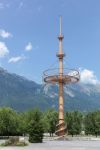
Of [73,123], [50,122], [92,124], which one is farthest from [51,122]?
[92,124]

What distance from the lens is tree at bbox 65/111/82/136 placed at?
13450 centimetres

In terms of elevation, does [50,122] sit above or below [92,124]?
above

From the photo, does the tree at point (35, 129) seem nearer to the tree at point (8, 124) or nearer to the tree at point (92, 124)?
the tree at point (8, 124)

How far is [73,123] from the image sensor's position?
135625 mm

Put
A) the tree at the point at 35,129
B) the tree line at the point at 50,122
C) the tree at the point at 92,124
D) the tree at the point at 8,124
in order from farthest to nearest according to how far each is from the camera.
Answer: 1. the tree at the point at 92,124
2. the tree line at the point at 50,122
3. the tree at the point at 8,124
4. the tree at the point at 35,129

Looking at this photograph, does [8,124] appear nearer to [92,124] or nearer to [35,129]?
[92,124]

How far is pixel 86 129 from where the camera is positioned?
457 ft

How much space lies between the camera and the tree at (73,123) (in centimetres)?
13450

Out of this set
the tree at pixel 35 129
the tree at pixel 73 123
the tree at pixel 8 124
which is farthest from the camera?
Result: the tree at pixel 73 123

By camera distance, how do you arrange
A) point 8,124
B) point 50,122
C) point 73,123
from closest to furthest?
point 8,124 → point 50,122 → point 73,123

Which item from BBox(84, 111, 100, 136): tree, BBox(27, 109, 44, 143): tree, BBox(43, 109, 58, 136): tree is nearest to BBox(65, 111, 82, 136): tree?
BBox(84, 111, 100, 136): tree

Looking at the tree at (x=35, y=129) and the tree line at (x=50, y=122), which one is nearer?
the tree at (x=35, y=129)

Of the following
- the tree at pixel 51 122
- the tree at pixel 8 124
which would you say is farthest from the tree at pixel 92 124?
the tree at pixel 8 124

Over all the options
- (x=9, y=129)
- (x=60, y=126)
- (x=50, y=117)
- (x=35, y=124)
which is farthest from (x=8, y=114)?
(x=35, y=124)
